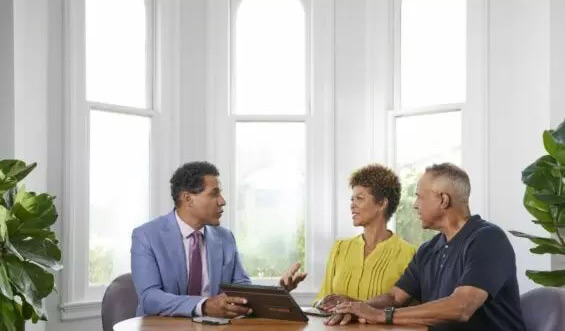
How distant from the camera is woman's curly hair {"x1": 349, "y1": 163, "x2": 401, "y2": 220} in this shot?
4066mm

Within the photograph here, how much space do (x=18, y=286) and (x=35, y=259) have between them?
13 centimetres

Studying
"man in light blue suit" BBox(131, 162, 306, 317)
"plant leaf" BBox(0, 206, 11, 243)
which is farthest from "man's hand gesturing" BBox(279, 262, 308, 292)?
"plant leaf" BBox(0, 206, 11, 243)

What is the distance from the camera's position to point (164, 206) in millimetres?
4941

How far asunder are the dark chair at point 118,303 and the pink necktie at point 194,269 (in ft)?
0.88

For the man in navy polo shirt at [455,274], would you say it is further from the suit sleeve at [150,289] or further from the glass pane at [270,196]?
the glass pane at [270,196]

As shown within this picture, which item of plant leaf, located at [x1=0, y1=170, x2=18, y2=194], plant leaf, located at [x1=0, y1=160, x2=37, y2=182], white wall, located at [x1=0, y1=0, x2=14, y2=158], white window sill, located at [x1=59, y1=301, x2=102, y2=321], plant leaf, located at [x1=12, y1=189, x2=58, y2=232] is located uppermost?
white wall, located at [x1=0, y1=0, x2=14, y2=158]

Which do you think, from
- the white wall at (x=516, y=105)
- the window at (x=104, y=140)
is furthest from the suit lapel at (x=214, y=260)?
the white wall at (x=516, y=105)

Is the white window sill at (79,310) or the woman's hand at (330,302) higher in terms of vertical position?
the woman's hand at (330,302)

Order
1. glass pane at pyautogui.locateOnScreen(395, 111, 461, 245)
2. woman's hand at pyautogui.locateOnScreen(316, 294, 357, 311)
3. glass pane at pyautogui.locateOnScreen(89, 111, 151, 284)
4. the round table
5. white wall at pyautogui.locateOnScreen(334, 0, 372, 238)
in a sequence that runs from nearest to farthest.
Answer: the round table < woman's hand at pyautogui.locateOnScreen(316, 294, 357, 311) < glass pane at pyautogui.locateOnScreen(89, 111, 151, 284) < glass pane at pyautogui.locateOnScreen(395, 111, 461, 245) < white wall at pyautogui.locateOnScreen(334, 0, 372, 238)

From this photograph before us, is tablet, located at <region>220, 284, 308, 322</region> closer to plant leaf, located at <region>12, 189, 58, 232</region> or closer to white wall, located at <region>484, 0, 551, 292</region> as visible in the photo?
plant leaf, located at <region>12, 189, 58, 232</region>

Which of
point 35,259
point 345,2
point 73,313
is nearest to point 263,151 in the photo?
point 345,2

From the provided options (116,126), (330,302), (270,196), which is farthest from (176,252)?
(270,196)

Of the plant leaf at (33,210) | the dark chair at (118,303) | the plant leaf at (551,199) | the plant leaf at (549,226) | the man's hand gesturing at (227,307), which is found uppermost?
the plant leaf at (551,199)

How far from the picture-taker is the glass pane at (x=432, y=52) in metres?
4.73
